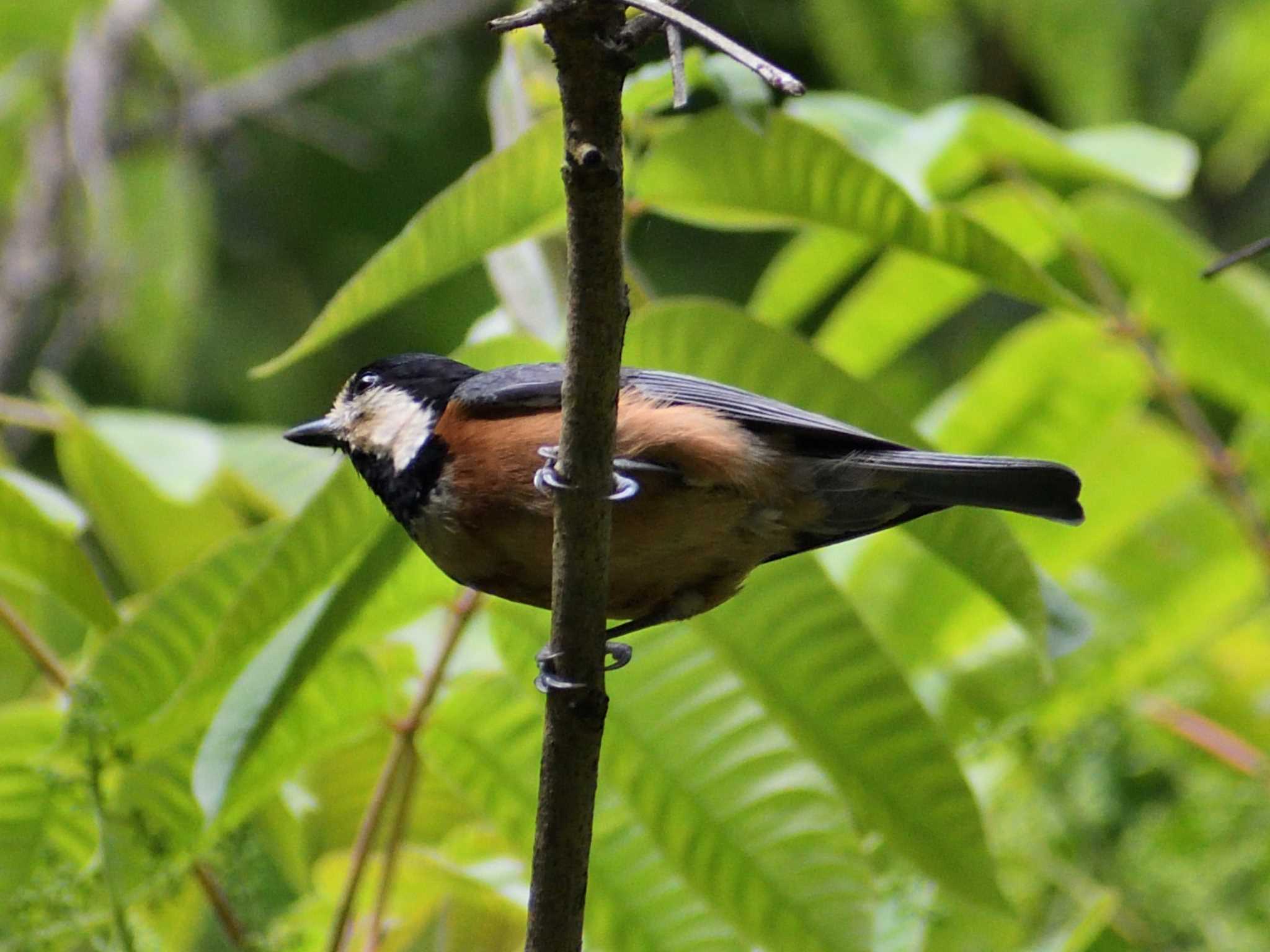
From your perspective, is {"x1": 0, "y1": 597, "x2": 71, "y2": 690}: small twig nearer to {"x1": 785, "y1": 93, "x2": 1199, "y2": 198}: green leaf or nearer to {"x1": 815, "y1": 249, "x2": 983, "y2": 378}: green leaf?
{"x1": 785, "y1": 93, "x2": 1199, "y2": 198}: green leaf

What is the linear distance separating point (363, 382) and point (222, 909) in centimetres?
76

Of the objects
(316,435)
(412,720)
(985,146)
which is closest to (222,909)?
(412,720)

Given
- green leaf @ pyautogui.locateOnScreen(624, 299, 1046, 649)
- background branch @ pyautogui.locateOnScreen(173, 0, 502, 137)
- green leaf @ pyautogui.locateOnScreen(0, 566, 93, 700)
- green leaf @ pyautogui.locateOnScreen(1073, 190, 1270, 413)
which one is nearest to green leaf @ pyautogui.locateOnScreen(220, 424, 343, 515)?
green leaf @ pyautogui.locateOnScreen(0, 566, 93, 700)

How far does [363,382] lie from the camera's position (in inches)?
85.2

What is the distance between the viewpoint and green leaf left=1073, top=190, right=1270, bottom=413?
2711 mm

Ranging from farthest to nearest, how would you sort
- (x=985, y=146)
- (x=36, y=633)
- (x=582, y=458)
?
(x=985, y=146)
(x=36, y=633)
(x=582, y=458)

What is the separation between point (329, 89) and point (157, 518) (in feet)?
17.6

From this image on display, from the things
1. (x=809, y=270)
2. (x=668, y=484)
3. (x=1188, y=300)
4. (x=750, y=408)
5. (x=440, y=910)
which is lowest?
(x=440, y=910)

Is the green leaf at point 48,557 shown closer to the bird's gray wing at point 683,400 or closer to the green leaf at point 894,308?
the bird's gray wing at point 683,400

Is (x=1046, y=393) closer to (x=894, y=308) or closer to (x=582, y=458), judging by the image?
(x=894, y=308)

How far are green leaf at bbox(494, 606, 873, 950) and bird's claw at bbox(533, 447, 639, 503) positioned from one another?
32cm

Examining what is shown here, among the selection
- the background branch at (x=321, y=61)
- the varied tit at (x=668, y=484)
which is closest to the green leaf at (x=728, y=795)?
the varied tit at (x=668, y=484)

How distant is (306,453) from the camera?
9.02 feet

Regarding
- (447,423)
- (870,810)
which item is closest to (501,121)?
(447,423)
